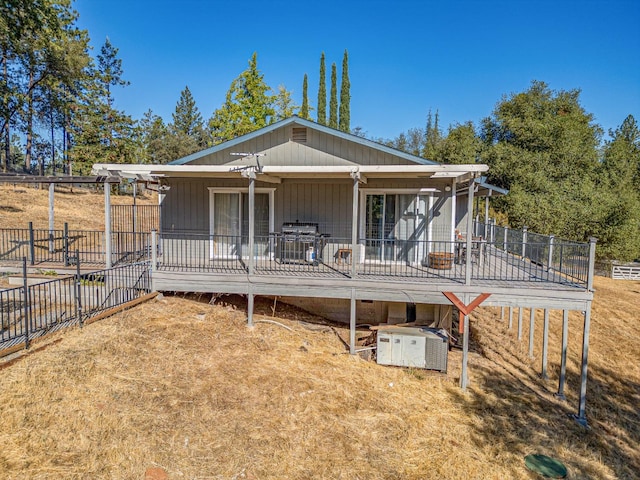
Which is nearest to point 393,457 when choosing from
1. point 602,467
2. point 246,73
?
point 602,467

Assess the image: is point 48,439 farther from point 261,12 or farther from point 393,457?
point 261,12

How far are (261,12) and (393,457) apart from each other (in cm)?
2056

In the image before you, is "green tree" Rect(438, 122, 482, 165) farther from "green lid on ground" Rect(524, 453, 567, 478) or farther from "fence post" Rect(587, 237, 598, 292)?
"green lid on ground" Rect(524, 453, 567, 478)

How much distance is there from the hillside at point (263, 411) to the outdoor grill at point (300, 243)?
1.87 metres

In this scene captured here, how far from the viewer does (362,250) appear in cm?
1062

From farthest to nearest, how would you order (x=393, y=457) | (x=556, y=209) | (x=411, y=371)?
1. (x=556, y=209)
2. (x=411, y=371)
3. (x=393, y=457)

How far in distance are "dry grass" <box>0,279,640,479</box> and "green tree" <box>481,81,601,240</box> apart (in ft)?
53.4

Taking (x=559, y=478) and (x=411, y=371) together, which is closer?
(x=559, y=478)

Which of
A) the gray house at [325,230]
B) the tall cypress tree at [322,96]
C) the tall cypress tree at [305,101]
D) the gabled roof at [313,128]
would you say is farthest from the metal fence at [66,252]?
the tall cypress tree at [322,96]

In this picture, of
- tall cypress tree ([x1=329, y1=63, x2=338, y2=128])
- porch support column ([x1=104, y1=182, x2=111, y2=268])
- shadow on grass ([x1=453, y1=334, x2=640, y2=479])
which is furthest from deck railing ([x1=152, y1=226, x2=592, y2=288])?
tall cypress tree ([x1=329, y1=63, x2=338, y2=128])

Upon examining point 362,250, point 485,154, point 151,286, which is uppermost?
point 485,154

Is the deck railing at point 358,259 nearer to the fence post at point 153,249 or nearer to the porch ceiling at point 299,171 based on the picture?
the fence post at point 153,249

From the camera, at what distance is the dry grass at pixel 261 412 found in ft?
15.5

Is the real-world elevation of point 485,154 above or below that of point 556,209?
above
